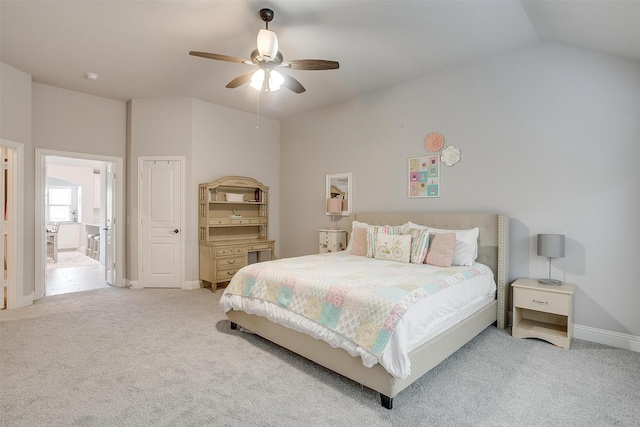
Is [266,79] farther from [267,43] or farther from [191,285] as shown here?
[191,285]

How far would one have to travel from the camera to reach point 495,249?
3.52 meters

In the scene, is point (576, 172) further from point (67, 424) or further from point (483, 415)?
point (67, 424)

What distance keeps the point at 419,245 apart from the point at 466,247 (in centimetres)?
46

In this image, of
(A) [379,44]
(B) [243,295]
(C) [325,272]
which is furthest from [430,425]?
(A) [379,44]

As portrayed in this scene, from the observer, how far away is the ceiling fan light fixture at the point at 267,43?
2.67 m

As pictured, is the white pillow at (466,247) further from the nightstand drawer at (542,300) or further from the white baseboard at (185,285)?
the white baseboard at (185,285)

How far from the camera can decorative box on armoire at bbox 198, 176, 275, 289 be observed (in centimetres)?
495

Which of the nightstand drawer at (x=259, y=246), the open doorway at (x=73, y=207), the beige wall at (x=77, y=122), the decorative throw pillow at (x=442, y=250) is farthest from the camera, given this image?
the open doorway at (x=73, y=207)

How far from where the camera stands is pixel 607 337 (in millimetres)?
3021

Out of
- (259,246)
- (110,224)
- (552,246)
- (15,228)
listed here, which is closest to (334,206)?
(259,246)

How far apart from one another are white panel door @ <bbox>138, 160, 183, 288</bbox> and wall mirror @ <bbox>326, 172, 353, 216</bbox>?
7.69 ft

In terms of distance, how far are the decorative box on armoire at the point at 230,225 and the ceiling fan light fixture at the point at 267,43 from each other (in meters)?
2.76

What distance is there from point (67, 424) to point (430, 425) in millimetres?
2064

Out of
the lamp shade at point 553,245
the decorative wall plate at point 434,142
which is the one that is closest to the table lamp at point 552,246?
the lamp shade at point 553,245
